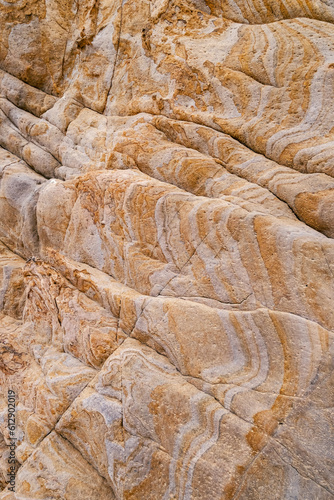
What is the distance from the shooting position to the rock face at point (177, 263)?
402 centimetres

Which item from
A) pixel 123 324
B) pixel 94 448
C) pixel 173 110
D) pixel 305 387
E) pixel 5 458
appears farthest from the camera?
pixel 173 110

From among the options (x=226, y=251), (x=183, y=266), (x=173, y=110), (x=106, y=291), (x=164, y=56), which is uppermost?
(x=164, y=56)

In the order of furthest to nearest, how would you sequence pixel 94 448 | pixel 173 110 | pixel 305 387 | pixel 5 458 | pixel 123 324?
pixel 173 110 < pixel 5 458 < pixel 123 324 < pixel 94 448 < pixel 305 387

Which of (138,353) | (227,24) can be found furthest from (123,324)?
Result: (227,24)

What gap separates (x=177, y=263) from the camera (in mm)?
5035

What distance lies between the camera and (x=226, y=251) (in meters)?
4.73

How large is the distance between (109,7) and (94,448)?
7490 mm

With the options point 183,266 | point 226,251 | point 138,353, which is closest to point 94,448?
point 138,353

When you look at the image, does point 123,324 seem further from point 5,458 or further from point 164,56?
point 164,56

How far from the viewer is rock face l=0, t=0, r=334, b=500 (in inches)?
158

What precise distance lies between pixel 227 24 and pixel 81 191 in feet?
11.7

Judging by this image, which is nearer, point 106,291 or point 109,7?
point 106,291

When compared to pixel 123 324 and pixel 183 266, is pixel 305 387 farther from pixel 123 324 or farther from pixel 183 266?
pixel 123 324

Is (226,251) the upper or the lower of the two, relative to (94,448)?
upper
